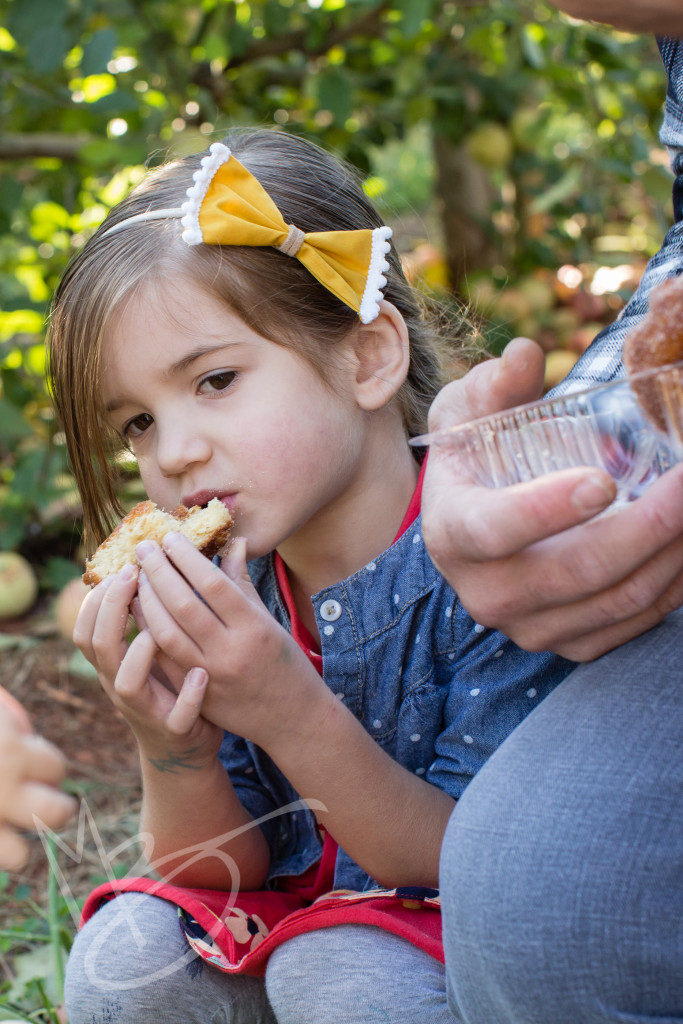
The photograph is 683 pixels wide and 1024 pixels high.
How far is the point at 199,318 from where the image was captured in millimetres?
1341

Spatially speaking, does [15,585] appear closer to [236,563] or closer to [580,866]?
[236,563]

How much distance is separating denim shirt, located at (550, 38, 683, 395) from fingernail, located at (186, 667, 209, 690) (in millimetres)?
592

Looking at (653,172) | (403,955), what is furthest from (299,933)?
(653,172)

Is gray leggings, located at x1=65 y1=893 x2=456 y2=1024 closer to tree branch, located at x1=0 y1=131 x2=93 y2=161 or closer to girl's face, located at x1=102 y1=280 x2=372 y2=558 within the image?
girl's face, located at x1=102 y1=280 x2=372 y2=558

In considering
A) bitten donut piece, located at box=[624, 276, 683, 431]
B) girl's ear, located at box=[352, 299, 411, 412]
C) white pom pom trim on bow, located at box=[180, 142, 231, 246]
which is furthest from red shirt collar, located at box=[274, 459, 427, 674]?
bitten donut piece, located at box=[624, 276, 683, 431]

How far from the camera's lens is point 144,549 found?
3.88 ft

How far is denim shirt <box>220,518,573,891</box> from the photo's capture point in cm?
134

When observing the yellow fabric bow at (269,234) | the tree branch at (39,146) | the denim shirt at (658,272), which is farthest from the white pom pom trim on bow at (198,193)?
the tree branch at (39,146)

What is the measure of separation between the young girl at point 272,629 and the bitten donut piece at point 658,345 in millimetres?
561

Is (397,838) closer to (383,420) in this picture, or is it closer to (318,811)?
(318,811)

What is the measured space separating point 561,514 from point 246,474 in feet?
1.97

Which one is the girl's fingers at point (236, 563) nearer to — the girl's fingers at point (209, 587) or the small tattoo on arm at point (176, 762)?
the girl's fingers at point (209, 587)

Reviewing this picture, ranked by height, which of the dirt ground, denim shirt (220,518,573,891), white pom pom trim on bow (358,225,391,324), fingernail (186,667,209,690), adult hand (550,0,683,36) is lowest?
the dirt ground

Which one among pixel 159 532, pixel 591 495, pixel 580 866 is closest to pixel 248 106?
pixel 159 532
